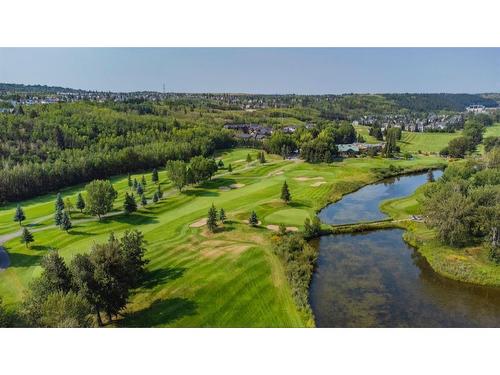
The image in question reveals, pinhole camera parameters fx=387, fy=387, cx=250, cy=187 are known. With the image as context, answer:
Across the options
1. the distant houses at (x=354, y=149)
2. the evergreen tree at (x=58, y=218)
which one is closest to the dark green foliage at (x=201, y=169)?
the evergreen tree at (x=58, y=218)

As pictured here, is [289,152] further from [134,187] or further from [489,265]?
[489,265]

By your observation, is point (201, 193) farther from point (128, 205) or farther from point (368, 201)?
point (368, 201)

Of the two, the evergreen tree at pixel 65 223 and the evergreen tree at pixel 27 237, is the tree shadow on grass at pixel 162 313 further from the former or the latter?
the evergreen tree at pixel 65 223

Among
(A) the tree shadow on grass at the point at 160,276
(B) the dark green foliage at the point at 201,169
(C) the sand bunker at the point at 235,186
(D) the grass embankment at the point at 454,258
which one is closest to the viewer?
(A) the tree shadow on grass at the point at 160,276

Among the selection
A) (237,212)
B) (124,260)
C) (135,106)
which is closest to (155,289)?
(124,260)

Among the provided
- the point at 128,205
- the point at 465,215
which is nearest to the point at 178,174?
the point at 128,205

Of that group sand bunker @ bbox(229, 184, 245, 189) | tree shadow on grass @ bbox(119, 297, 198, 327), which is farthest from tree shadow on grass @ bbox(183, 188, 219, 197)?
tree shadow on grass @ bbox(119, 297, 198, 327)
